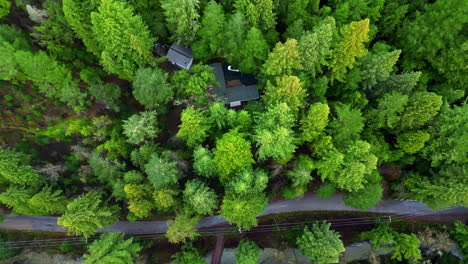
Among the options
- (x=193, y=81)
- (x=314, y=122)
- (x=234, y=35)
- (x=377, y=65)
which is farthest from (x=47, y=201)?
(x=377, y=65)

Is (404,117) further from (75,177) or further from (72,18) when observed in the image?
(75,177)

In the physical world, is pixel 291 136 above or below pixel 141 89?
below

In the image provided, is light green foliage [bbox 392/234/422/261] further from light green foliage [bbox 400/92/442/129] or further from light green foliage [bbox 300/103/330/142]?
light green foliage [bbox 300/103/330/142]

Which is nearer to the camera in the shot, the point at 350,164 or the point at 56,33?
the point at 350,164

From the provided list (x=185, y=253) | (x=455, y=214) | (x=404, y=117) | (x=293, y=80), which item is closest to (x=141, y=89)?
(x=293, y=80)

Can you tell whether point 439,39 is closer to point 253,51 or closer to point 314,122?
point 314,122

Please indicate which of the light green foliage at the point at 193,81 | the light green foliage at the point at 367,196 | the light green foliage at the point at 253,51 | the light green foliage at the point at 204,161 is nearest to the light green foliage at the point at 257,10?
the light green foliage at the point at 253,51

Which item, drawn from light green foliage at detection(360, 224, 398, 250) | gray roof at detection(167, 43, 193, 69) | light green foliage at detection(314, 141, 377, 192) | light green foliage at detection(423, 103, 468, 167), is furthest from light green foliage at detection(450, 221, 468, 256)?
gray roof at detection(167, 43, 193, 69)
